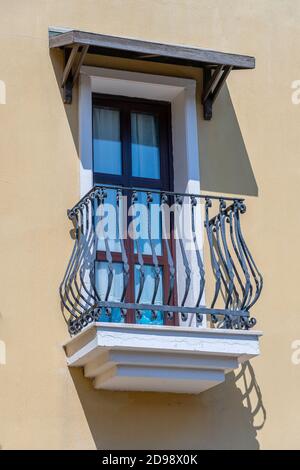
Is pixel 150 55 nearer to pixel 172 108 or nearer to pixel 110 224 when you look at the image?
pixel 172 108

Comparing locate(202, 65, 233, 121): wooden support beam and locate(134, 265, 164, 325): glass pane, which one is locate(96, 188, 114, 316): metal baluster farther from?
locate(202, 65, 233, 121): wooden support beam

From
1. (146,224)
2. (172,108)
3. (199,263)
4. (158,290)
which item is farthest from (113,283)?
(172,108)

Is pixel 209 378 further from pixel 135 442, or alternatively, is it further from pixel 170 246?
pixel 170 246

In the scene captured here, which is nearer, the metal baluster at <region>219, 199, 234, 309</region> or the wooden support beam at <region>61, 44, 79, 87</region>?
the metal baluster at <region>219, 199, 234, 309</region>

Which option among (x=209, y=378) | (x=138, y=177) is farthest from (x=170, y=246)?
(x=209, y=378)

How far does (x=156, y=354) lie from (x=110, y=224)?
5.24 ft

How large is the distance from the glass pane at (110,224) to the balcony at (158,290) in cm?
1

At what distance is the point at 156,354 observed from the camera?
959 cm

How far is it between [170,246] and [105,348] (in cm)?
177

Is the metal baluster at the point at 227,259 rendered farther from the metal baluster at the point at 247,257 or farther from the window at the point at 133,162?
the window at the point at 133,162

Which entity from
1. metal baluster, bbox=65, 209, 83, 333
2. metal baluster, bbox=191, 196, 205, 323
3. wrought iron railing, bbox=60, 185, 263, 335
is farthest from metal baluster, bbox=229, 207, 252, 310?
metal baluster, bbox=65, 209, 83, 333

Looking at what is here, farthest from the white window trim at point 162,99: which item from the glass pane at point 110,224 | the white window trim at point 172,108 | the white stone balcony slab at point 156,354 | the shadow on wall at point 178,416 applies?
the shadow on wall at point 178,416

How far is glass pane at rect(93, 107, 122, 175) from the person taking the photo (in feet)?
35.9

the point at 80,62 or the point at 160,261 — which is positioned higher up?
the point at 80,62
